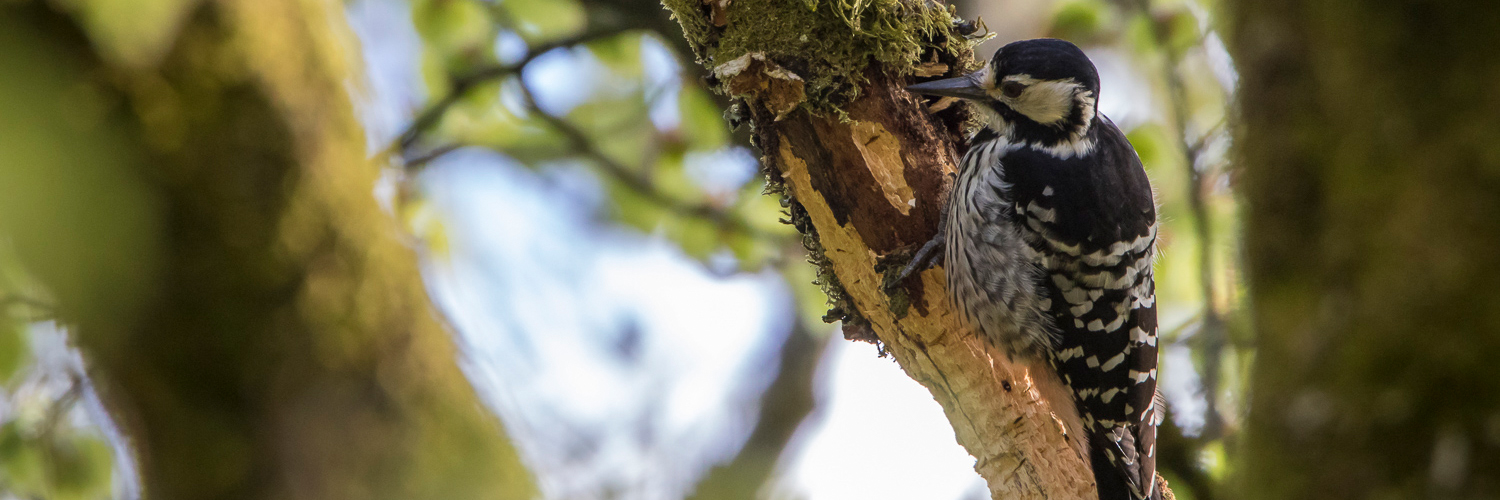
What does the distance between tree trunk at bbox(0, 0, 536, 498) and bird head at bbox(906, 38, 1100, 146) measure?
1566 mm

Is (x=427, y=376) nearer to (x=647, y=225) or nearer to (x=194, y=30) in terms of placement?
(x=194, y=30)

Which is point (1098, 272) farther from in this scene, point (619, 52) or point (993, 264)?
point (619, 52)

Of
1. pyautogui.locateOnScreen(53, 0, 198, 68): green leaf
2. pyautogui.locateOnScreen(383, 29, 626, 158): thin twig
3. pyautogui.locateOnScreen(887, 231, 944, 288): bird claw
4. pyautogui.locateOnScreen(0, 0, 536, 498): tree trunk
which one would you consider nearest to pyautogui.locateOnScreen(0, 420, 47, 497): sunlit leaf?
pyautogui.locateOnScreen(0, 0, 536, 498): tree trunk

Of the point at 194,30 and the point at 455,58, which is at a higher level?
the point at 455,58

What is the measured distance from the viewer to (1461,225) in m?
0.70

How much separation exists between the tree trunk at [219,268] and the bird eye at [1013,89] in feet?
5.23

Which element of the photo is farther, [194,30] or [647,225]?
[647,225]

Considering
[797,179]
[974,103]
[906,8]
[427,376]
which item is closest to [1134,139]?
[974,103]

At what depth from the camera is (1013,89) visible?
100.0 inches

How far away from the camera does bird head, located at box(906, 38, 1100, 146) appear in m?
2.47

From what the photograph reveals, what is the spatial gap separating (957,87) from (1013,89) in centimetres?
32

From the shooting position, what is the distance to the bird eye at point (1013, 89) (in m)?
2.51

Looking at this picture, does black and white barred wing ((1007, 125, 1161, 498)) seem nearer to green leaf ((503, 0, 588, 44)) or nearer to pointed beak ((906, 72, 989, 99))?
pointed beak ((906, 72, 989, 99))

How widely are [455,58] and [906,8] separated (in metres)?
2.74
